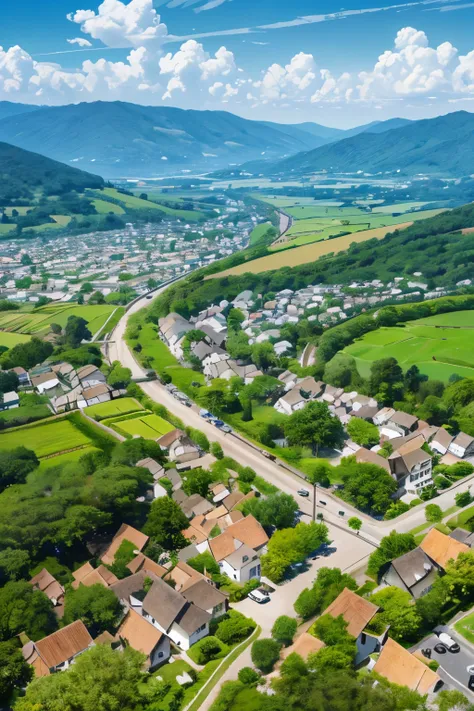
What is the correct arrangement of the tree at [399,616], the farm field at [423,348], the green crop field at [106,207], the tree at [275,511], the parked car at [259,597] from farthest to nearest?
the green crop field at [106,207], the farm field at [423,348], the tree at [275,511], the parked car at [259,597], the tree at [399,616]

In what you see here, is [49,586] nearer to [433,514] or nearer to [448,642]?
[448,642]

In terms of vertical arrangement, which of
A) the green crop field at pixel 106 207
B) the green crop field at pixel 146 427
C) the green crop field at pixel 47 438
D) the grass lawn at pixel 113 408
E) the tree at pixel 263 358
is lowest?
the green crop field at pixel 146 427

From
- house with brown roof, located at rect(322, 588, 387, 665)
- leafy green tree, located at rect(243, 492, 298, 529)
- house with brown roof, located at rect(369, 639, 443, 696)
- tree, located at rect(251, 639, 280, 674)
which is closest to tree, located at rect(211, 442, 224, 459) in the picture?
leafy green tree, located at rect(243, 492, 298, 529)

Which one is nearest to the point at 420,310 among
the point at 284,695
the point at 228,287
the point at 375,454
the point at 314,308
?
the point at 314,308

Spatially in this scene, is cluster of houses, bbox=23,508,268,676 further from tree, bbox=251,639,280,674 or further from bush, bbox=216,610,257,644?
tree, bbox=251,639,280,674

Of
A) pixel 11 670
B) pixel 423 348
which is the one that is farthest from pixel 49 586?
pixel 423 348

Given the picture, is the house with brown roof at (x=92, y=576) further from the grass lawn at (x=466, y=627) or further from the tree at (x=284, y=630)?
the grass lawn at (x=466, y=627)

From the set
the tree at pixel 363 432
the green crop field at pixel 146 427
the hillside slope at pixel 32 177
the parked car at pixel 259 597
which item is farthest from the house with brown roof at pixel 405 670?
the hillside slope at pixel 32 177
